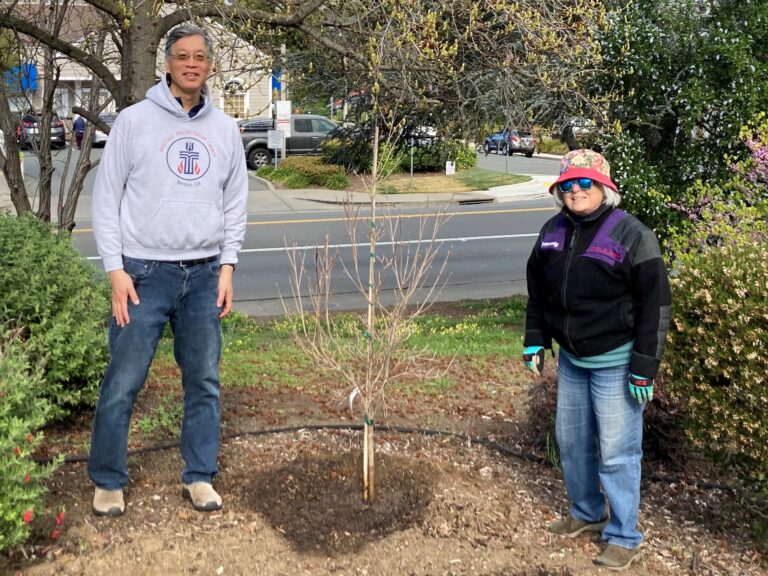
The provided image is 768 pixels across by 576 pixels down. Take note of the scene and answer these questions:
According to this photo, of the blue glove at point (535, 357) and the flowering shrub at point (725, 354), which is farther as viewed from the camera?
the blue glove at point (535, 357)

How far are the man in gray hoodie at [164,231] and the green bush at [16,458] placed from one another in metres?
0.40

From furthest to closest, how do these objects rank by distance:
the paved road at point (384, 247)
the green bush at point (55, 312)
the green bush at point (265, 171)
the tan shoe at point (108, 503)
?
the green bush at point (265, 171) < the paved road at point (384, 247) < the green bush at point (55, 312) < the tan shoe at point (108, 503)

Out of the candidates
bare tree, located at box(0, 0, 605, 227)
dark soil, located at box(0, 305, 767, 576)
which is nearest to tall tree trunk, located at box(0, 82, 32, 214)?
bare tree, located at box(0, 0, 605, 227)

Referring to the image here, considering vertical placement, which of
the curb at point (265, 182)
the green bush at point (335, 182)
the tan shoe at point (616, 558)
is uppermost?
the tan shoe at point (616, 558)

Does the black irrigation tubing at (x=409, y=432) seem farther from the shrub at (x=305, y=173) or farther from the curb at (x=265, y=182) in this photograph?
the curb at (x=265, y=182)

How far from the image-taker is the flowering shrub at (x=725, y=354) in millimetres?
3703

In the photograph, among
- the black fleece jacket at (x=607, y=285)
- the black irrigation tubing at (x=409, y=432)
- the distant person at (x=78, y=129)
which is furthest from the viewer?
the distant person at (x=78, y=129)

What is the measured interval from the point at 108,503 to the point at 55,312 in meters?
1.39

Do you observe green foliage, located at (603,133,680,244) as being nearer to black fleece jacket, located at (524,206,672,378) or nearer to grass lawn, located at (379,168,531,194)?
black fleece jacket, located at (524,206,672,378)

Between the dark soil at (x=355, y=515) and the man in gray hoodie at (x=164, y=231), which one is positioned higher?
the man in gray hoodie at (x=164, y=231)

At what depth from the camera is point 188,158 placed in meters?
3.84

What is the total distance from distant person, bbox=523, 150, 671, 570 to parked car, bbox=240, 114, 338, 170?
28561mm

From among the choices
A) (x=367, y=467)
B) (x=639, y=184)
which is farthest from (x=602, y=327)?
(x=639, y=184)

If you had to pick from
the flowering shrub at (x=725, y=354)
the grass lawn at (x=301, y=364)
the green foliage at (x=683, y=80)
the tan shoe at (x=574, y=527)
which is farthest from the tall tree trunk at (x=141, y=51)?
the green foliage at (x=683, y=80)
